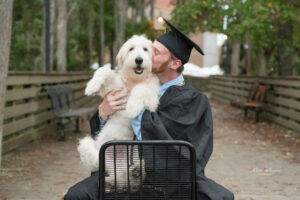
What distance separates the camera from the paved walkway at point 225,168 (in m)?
5.41

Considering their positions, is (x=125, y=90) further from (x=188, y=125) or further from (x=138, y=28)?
(x=138, y=28)

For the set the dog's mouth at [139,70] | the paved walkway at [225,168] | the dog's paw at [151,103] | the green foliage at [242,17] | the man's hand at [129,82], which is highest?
the green foliage at [242,17]

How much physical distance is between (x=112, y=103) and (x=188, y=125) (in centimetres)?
68

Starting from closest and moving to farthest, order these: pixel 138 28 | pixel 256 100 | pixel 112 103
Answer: pixel 112 103, pixel 256 100, pixel 138 28

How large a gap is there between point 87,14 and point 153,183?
36.5 meters

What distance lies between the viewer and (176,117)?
2.85 m

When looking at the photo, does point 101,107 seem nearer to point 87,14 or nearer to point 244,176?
point 244,176

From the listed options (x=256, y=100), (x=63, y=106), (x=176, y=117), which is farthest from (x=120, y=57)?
(x=256, y=100)

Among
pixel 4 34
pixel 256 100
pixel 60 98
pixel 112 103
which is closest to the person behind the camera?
pixel 112 103

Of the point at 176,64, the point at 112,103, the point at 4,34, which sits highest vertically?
the point at 4,34

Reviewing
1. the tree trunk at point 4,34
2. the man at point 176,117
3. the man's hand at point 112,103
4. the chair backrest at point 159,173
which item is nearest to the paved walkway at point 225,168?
the tree trunk at point 4,34

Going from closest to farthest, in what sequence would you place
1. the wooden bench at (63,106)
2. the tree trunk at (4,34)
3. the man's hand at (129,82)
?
the man's hand at (129,82), the tree trunk at (4,34), the wooden bench at (63,106)

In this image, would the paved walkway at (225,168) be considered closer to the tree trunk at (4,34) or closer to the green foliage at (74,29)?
the tree trunk at (4,34)

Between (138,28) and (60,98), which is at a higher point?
(138,28)
